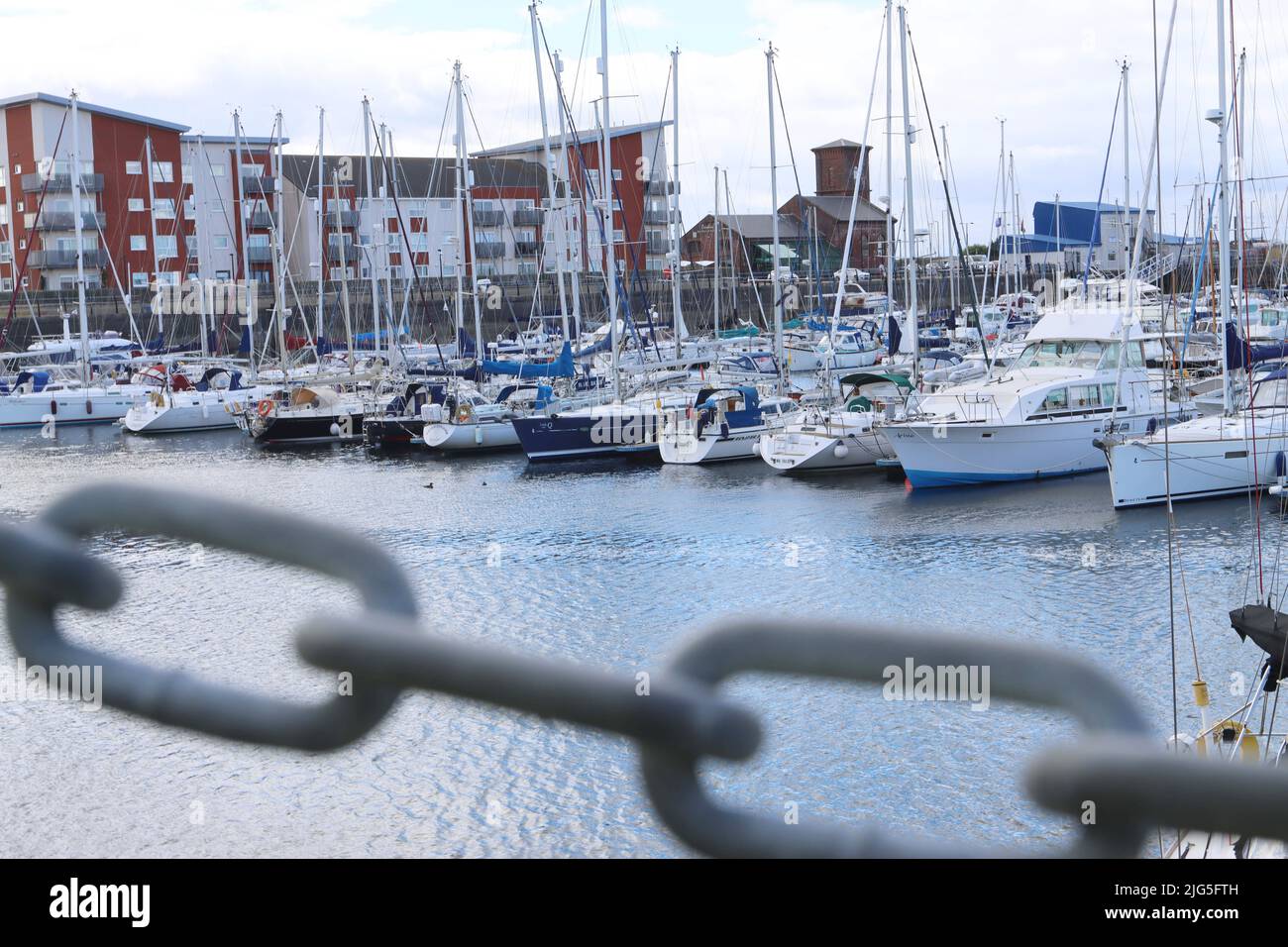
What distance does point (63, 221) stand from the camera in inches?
3196

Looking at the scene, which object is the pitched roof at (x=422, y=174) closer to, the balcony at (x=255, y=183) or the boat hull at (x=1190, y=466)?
the balcony at (x=255, y=183)

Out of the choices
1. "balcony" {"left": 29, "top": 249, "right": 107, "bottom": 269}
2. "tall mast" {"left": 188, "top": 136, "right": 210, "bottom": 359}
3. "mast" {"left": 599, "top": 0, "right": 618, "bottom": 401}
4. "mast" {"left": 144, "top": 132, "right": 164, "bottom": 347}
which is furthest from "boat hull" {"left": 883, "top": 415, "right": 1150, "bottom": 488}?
"balcony" {"left": 29, "top": 249, "right": 107, "bottom": 269}

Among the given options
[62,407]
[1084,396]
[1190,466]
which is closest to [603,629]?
[1190,466]

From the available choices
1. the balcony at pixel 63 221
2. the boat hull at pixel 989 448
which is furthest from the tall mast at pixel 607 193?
the balcony at pixel 63 221

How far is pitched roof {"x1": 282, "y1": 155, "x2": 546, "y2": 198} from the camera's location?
3455 inches

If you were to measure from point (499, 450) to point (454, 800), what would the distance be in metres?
31.5

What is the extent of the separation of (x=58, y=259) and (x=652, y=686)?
87101 mm

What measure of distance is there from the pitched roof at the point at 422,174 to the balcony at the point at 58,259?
12667mm

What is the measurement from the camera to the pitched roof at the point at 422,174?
87.8 meters

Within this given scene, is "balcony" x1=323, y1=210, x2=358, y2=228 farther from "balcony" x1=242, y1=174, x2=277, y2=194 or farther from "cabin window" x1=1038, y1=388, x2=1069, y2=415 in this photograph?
"cabin window" x1=1038, y1=388, x2=1069, y2=415

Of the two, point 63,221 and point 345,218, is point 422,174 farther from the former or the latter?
point 63,221

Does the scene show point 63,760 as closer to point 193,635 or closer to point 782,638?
point 193,635

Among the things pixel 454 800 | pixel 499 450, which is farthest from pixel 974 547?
pixel 499 450
